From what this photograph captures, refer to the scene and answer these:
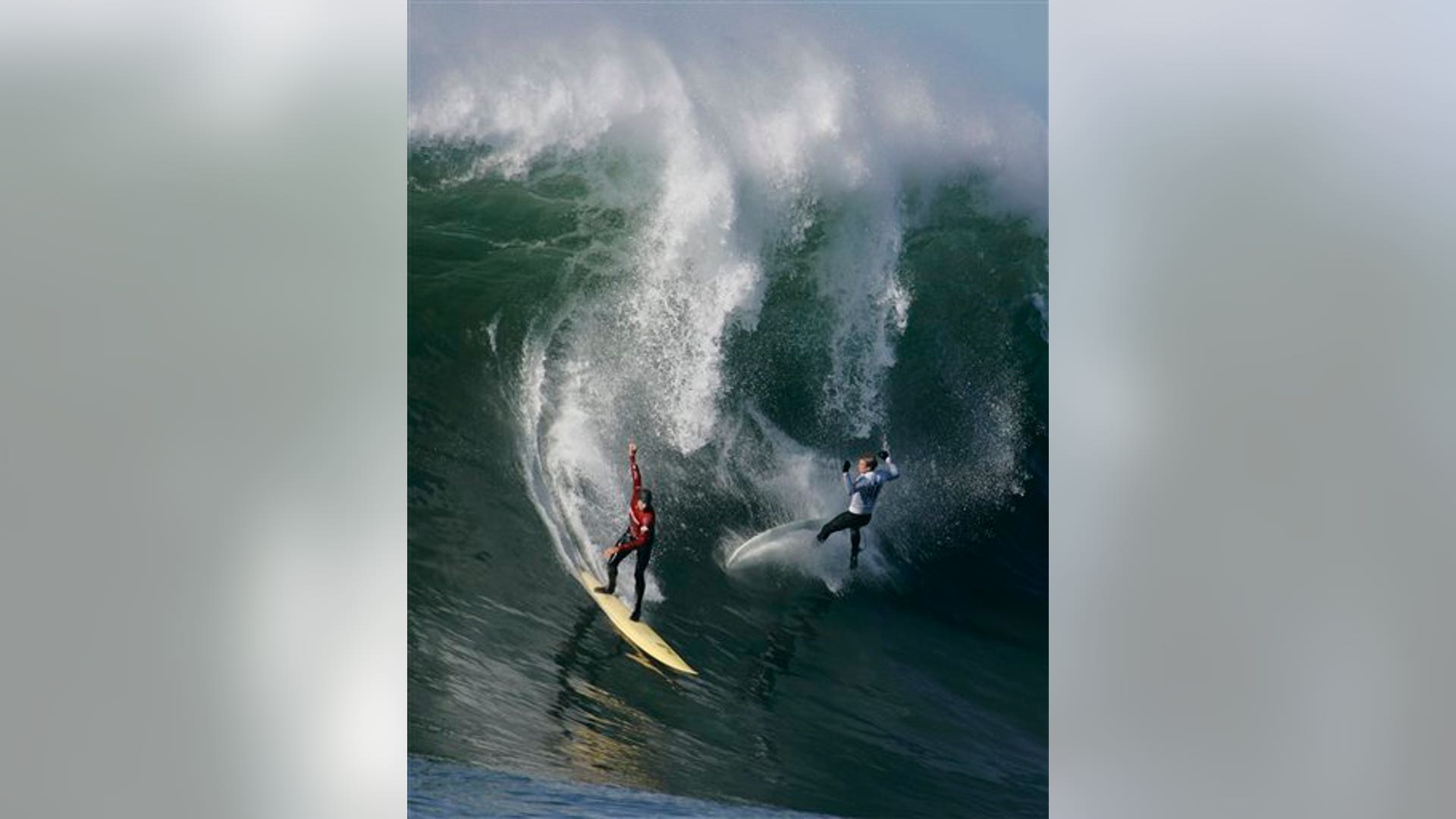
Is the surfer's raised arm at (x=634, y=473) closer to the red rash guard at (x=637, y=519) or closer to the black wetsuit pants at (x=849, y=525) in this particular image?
the red rash guard at (x=637, y=519)

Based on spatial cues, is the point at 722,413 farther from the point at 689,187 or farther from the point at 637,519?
the point at 689,187

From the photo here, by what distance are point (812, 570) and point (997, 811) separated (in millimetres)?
926

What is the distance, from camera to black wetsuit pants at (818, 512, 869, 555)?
150 inches

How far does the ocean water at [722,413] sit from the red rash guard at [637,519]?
1.3 inches

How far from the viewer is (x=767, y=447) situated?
3.82 meters

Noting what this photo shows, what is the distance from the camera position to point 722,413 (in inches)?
151

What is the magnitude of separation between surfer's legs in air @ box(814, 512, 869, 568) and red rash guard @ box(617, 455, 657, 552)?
0.51 meters
